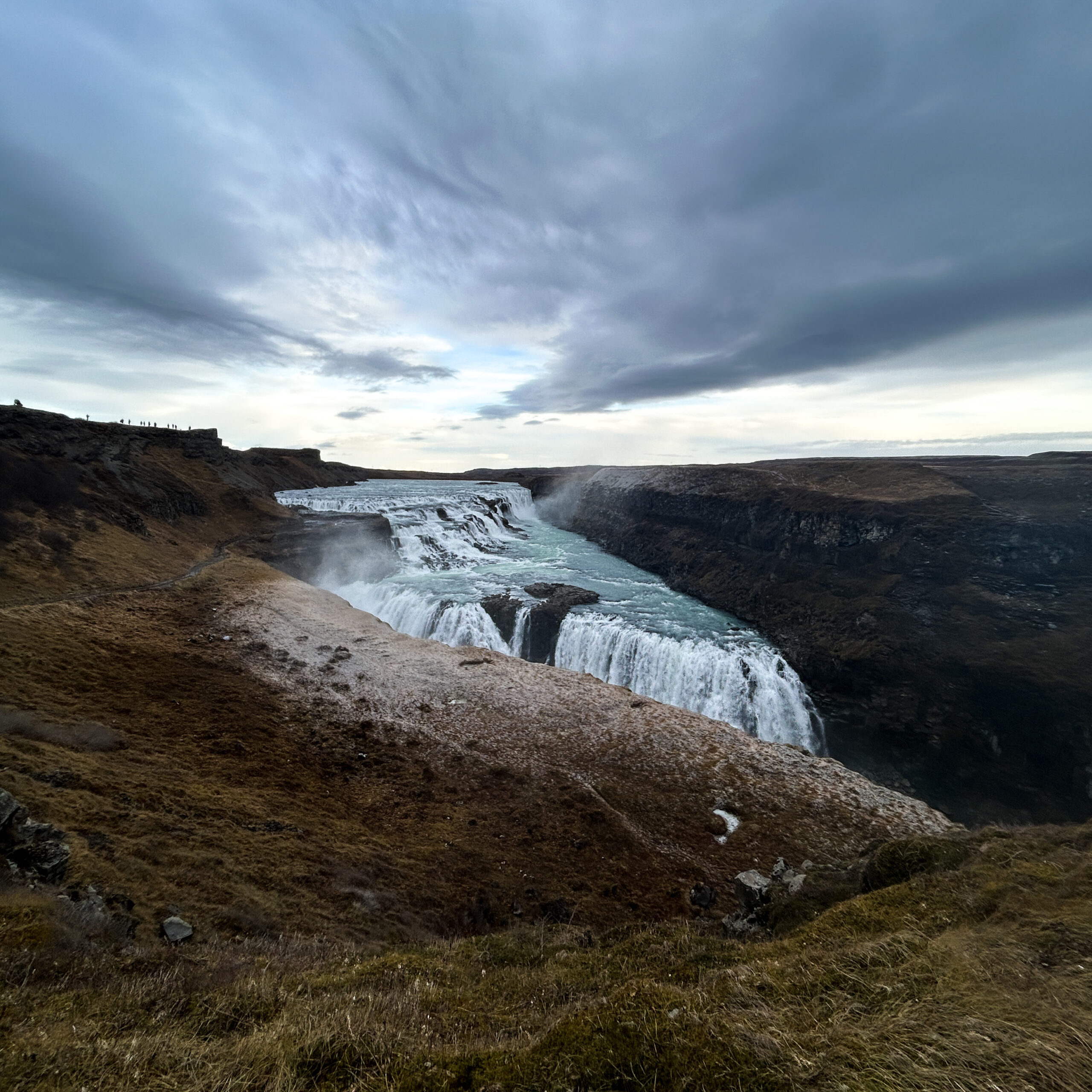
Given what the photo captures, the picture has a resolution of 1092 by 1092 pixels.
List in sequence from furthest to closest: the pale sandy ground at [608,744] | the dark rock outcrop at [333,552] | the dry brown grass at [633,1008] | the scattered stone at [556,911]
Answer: the dark rock outcrop at [333,552], the pale sandy ground at [608,744], the scattered stone at [556,911], the dry brown grass at [633,1008]

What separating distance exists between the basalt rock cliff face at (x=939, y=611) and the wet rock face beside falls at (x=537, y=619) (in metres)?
13.7

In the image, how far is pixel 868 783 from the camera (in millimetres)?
15141

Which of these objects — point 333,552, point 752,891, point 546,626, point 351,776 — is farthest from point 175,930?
point 333,552

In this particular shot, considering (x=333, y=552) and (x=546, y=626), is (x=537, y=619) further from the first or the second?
(x=333, y=552)

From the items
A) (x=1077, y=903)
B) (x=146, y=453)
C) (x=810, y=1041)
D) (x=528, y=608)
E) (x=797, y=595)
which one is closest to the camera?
(x=810, y=1041)

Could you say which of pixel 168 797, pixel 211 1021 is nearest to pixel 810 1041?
pixel 211 1021

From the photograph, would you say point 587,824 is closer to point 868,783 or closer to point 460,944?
point 460,944

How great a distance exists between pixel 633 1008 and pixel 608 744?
41.6 ft

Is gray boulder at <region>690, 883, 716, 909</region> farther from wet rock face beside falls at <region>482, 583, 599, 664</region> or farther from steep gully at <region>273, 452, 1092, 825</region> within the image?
wet rock face beside falls at <region>482, 583, 599, 664</region>

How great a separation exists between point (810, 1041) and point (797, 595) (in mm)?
34776

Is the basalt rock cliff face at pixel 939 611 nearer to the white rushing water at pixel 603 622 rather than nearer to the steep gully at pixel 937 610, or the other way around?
the steep gully at pixel 937 610

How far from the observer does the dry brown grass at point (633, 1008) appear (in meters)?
2.97

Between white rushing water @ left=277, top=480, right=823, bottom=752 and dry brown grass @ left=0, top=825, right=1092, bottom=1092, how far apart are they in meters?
18.6

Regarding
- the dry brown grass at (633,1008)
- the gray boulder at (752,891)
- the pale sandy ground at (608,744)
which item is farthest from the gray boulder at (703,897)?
the dry brown grass at (633,1008)
